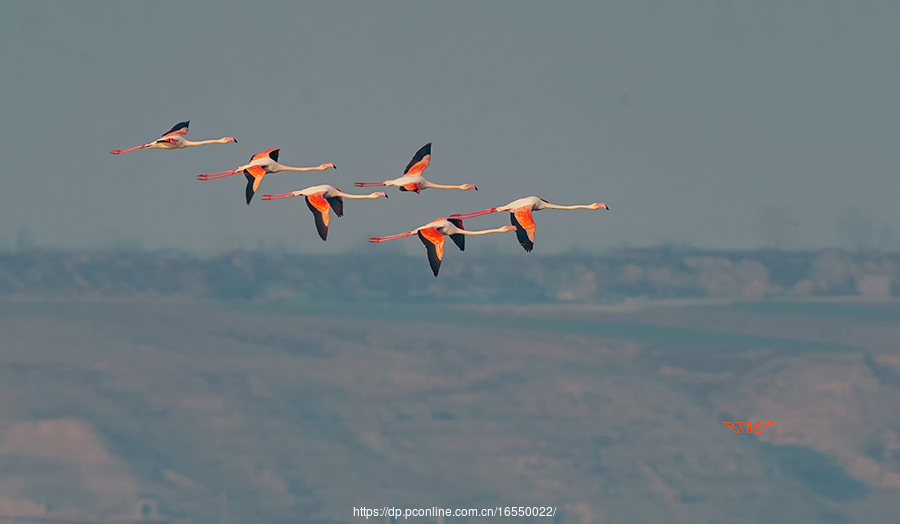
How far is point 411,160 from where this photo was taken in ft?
327

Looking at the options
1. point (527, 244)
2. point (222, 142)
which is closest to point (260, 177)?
point (222, 142)

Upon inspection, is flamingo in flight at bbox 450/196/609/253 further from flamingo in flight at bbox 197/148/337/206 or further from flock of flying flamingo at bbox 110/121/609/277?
flamingo in flight at bbox 197/148/337/206

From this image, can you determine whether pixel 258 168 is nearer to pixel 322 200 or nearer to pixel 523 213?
pixel 322 200

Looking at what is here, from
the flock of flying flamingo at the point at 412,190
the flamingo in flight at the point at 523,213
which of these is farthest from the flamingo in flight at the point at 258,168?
the flamingo in flight at the point at 523,213

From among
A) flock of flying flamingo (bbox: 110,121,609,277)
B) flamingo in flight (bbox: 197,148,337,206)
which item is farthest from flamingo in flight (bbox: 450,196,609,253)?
flamingo in flight (bbox: 197,148,337,206)

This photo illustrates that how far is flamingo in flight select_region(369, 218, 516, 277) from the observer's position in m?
85.1

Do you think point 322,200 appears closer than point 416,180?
Yes

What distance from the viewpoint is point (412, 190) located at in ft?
309

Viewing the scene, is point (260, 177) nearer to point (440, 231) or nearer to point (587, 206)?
point (440, 231)

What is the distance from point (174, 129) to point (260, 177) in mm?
10074

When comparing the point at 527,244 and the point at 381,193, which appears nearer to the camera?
the point at 527,244

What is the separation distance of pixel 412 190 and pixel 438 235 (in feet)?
26.1

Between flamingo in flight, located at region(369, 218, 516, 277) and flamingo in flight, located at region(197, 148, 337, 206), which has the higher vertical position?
flamingo in flight, located at region(197, 148, 337, 206)

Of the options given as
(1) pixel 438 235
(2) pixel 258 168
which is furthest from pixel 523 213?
(2) pixel 258 168
